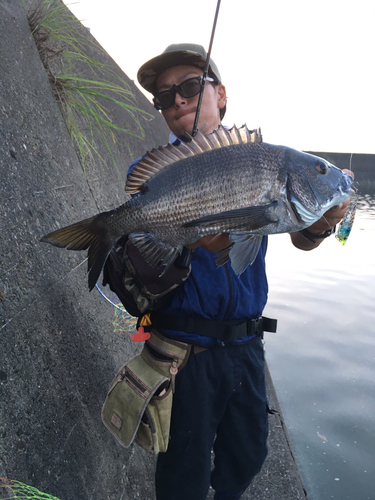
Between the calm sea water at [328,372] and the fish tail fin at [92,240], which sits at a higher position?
the fish tail fin at [92,240]

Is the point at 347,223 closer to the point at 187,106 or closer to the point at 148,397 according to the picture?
the point at 187,106

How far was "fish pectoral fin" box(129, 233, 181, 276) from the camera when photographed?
1.72 meters

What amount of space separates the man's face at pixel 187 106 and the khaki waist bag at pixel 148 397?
1.43 m

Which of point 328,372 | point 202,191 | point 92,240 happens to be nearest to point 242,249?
point 202,191

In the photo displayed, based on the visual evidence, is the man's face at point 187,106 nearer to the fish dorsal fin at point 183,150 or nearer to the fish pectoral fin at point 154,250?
the fish dorsal fin at point 183,150

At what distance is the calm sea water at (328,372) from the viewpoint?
3232mm

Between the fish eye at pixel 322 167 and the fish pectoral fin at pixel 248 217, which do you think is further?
the fish eye at pixel 322 167

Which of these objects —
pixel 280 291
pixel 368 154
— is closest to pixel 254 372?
pixel 280 291

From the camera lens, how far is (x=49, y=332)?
198 centimetres

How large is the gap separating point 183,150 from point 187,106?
703 millimetres

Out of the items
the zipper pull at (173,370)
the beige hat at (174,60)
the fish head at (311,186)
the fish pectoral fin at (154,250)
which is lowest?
the zipper pull at (173,370)

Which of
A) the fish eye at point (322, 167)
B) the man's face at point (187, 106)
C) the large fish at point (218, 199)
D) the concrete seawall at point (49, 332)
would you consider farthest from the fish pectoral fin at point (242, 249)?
the concrete seawall at point (49, 332)

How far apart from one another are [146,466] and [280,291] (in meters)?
6.10

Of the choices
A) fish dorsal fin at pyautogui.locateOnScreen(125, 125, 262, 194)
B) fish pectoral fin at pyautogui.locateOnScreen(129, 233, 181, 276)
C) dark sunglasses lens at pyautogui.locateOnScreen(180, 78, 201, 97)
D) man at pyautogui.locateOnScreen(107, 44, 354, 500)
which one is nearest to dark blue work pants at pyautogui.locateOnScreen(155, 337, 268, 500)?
man at pyautogui.locateOnScreen(107, 44, 354, 500)
